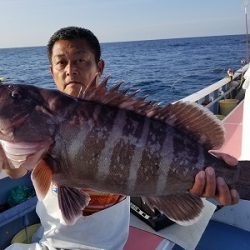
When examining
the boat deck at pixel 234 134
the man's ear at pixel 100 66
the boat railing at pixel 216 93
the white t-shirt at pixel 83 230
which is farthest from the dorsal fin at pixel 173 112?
the boat railing at pixel 216 93

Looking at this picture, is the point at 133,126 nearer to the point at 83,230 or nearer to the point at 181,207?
the point at 181,207

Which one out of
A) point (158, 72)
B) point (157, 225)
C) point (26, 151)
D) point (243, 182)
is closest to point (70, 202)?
point (26, 151)

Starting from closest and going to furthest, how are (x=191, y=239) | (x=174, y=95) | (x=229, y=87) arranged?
(x=191, y=239) < (x=229, y=87) < (x=174, y=95)

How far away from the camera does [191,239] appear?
3.47m

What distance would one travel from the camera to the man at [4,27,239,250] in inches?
104

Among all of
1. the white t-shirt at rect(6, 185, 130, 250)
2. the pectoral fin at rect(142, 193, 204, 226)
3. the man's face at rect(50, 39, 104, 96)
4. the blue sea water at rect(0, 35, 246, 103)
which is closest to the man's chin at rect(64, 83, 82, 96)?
the man's face at rect(50, 39, 104, 96)

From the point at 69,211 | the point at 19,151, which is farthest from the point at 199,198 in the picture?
the point at 19,151

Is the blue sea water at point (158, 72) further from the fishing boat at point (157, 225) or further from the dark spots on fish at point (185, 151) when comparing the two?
the fishing boat at point (157, 225)

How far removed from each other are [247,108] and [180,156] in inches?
98.8

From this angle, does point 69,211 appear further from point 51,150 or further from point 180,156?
point 180,156

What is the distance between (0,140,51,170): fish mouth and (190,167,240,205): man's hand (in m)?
0.87

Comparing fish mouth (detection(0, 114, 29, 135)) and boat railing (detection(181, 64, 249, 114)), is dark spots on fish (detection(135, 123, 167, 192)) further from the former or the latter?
boat railing (detection(181, 64, 249, 114))

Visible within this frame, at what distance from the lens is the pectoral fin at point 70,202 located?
6.48ft

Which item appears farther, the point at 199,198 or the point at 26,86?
the point at 199,198
